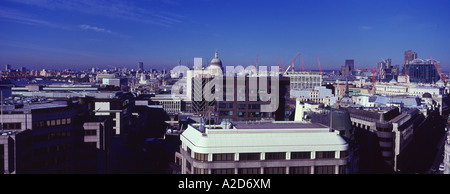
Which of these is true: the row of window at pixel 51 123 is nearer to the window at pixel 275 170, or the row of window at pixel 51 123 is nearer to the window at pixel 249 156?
the window at pixel 249 156

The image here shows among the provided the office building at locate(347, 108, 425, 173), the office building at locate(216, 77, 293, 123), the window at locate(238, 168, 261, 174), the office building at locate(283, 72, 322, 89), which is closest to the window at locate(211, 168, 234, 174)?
the window at locate(238, 168, 261, 174)

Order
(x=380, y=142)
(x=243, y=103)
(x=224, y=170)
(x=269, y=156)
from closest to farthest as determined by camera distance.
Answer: (x=224, y=170), (x=269, y=156), (x=380, y=142), (x=243, y=103)

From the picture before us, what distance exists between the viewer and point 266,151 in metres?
31.3

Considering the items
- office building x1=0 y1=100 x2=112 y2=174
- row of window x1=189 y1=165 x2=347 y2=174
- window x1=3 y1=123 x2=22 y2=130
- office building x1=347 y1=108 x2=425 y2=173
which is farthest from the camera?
office building x1=347 y1=108 x2=425 y2=173

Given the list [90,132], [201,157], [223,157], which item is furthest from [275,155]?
[90,132]

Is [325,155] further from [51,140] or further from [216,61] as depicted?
[216,61]

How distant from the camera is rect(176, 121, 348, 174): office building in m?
30.8

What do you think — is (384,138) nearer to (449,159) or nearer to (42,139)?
(449,159)

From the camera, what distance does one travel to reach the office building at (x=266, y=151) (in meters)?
30.8

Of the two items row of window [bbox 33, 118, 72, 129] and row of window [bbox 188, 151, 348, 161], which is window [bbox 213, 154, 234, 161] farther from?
row of window [bbox 33, 118, 72, 129]

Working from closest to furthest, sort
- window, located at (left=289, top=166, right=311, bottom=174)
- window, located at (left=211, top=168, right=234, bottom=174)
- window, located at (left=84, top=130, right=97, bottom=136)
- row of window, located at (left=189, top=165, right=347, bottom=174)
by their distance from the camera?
window, located at (left=211, top=168, right=234, bottom=174)
row of window, located at (left=189, top=165, right=347, bottom=174)
window, located at (left=289, top=166, right=311, bottom=174)
window, located at (left=84, top=130, right=97, bottom=136)

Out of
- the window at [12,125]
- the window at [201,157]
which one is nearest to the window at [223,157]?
→ the window at [201,157]
